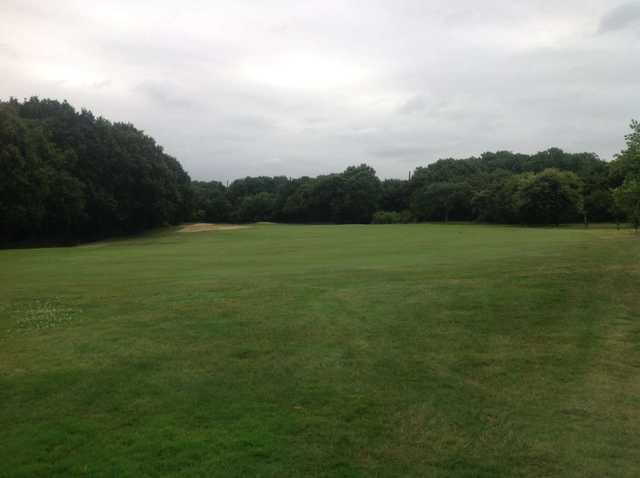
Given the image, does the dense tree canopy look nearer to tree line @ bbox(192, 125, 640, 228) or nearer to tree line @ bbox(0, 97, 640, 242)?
tree line @ bbox(0, 97, 640, 242)

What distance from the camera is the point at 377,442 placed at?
6508 millimetres

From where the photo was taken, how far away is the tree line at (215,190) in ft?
153

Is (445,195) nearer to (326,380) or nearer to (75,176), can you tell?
(75,176)

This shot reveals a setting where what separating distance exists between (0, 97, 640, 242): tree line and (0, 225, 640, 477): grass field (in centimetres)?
1092

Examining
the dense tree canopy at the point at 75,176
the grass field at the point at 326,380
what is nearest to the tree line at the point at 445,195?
the dense tree canopy at the point at 75,176

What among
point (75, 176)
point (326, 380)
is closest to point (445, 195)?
point (75, 176)

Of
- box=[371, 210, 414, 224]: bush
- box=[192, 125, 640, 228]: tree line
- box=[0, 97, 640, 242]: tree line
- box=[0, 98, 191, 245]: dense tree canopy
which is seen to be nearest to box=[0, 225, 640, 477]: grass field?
box=[0, 97, 640, 242]: tree line

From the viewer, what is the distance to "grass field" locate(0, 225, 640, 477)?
6.16 metres

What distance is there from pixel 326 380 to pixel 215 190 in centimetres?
13072

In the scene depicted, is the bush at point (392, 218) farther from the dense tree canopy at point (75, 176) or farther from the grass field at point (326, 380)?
the grass field at point (326, 380)

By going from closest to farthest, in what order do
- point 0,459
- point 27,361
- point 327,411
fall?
point 0,459 → point 327,411 → point 27,361

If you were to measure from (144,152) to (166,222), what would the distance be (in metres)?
10.8

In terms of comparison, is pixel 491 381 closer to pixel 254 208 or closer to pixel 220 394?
pixel 220 394

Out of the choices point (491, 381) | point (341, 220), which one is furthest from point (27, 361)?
point (341, 220)
